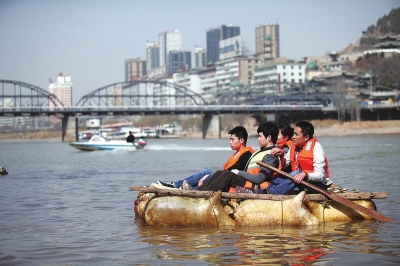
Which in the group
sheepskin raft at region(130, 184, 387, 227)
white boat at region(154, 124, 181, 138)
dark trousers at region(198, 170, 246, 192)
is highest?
dark trousers at region(198, 170, 246, 192)

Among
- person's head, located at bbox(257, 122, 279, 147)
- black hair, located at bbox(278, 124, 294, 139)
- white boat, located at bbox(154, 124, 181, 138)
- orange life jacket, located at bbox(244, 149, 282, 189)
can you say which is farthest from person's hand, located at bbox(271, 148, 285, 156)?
white boat, located at bbox(154, 124, 181, 138)

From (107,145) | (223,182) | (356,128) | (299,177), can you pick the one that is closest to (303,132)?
(299,177)

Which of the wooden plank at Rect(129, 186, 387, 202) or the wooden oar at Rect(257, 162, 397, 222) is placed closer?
the wooden oar at Rect(257, 162, 397, 222)

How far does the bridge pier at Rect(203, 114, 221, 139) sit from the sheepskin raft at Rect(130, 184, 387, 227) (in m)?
118

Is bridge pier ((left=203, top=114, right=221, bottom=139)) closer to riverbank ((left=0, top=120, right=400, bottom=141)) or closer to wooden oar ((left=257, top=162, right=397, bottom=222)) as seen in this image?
riverbank ((left=0, top=120, right=400, bottom=141))

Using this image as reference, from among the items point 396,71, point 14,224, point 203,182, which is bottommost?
point 14,224

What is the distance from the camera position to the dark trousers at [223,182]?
13.3 m

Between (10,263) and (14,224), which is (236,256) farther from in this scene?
(14,224)

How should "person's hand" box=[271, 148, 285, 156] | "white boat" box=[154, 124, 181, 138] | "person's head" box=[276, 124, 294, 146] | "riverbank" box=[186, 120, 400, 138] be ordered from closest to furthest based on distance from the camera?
"person's hand" box=[271, 148, 285, 156] < "person's head" box=[276, 124, 294, 146] < "riverbank" box=[186, 120, 400, 138] < "white boat" box=[154, 124, 181, 138]

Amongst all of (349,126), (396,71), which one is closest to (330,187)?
(349,126)

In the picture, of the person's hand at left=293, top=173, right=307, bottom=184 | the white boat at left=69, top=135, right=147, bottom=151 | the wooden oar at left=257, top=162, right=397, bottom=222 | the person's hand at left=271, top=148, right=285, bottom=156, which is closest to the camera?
the person's hand at left=293, top=173, right=307, bottom=184

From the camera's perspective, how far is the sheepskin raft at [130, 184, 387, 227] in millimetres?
12953

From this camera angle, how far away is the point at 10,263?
33.9 feet

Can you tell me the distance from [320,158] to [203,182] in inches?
90.6
